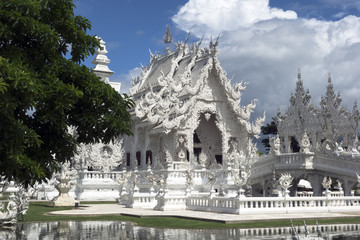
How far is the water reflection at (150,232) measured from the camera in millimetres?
Result: 10867

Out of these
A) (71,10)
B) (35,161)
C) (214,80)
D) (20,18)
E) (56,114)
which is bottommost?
(35,161)

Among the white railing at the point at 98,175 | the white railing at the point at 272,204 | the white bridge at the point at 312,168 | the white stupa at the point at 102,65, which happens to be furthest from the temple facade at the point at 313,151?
the white stupa at the point at 102,65

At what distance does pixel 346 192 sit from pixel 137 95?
62.5 ft

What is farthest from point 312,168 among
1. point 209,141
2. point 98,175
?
point 209,141

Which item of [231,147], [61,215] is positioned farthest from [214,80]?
[61,215]

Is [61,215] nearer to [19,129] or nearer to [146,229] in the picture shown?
[146,229]

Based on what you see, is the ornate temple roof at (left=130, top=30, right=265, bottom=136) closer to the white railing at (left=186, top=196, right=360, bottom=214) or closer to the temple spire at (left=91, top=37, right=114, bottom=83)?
the temple spire at (left=91, top=37, right=114, bottom=83)

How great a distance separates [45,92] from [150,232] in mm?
5529

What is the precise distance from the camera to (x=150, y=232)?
11867 millimetres

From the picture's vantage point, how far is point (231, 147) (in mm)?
32938

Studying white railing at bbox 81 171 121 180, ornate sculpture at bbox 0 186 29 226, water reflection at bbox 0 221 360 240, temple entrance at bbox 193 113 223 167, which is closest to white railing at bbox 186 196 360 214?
water reflection at bbox 0 221 360 240

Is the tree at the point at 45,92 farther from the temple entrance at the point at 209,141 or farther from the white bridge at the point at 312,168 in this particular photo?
the temple entrance at the point at 209,141

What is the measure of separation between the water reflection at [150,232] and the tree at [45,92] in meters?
3.30

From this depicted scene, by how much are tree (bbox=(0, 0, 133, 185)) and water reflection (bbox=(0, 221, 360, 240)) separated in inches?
130
